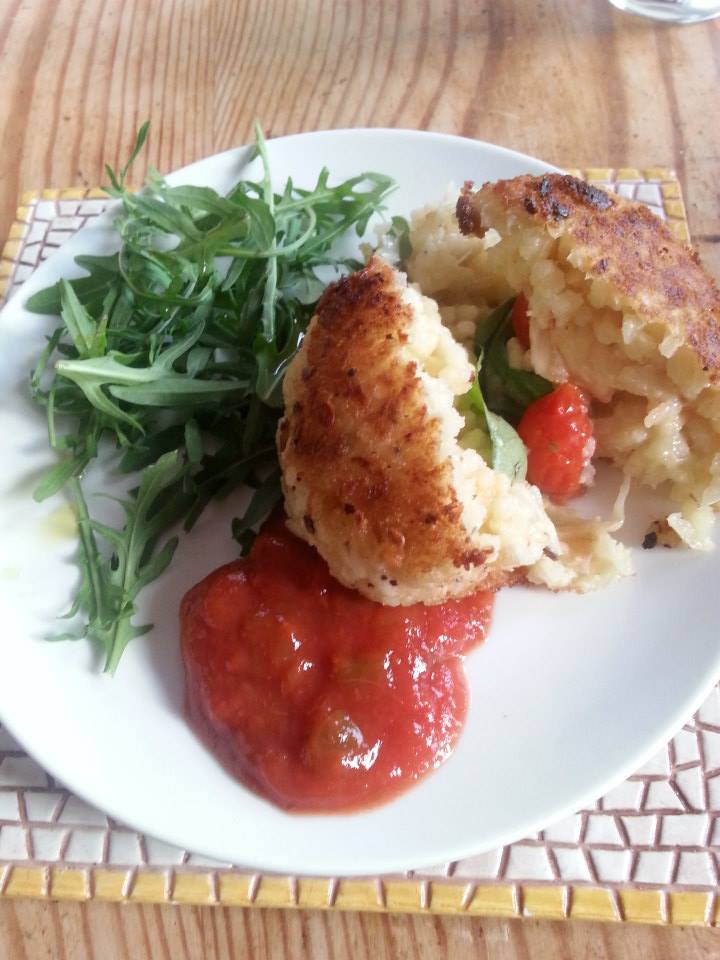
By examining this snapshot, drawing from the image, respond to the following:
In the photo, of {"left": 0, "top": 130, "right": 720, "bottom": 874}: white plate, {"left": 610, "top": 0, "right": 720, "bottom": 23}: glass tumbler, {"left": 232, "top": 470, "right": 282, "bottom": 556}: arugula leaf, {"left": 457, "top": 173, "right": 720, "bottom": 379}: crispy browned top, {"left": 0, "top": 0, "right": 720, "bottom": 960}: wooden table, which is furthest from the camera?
{"left": 610, "top": 0, "right": 720, "bottom": 23}: glass tumbler

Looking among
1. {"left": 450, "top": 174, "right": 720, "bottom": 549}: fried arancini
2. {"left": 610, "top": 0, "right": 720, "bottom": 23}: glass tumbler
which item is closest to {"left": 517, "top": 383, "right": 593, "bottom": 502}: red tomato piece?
{"left": 450, "top": 174, "right": 720, "bottom": 549}: fried arancini

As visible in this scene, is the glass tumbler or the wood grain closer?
the wood grain

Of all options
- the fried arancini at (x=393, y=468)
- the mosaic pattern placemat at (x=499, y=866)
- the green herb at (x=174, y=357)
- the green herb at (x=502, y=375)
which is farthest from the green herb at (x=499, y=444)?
the mosaic pattern placemat at (x=499, y=866)

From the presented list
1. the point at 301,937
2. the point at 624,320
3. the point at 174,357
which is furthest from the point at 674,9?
the point at 301,937

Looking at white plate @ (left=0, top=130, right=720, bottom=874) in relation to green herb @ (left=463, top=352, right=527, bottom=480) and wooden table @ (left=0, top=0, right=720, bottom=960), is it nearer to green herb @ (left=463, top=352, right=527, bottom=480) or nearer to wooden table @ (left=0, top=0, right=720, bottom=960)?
green herb @ (left=463, top=352, right=527, bottom=480)

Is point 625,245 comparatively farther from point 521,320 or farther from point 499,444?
point 499,444

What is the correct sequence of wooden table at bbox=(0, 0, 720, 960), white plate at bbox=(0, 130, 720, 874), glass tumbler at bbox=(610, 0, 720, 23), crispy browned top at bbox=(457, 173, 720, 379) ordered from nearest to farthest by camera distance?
white plate at bbox=(0, 130, 720, 874) < crispy browned top at bbox=(457, 173, 720, 379) < wooden table at bbox=(0, 0, 720, 960) < glass tumbler at bbox=(610, 0, 720, 23)

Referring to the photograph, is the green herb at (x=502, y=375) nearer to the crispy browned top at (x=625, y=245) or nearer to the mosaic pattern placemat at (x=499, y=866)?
the crispy browned top at (x=625, y=245)
